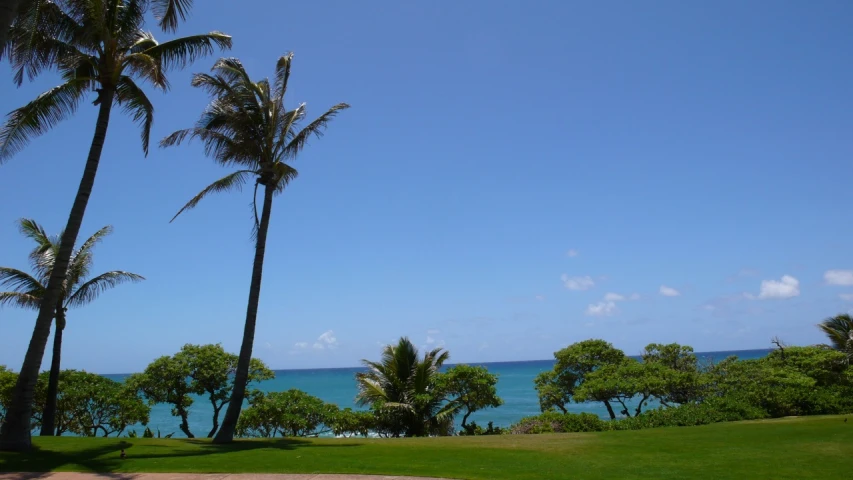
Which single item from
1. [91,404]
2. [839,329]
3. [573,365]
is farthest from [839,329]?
[91,404]

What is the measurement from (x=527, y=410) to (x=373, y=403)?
40.1m

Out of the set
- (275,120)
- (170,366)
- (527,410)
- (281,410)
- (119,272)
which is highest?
(275,120)

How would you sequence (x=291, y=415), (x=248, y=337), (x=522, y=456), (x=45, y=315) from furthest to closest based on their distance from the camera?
(x=291, y=415) → (x=248, y=337) → (x=45, y=315) → (x=522, y=456)

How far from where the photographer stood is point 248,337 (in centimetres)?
1506

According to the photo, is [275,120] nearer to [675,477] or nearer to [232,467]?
[232,467]

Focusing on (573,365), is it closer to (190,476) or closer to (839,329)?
(839,329)

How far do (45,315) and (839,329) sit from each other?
36.5 metres

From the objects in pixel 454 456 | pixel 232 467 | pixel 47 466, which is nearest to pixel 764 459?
pixel 454 456

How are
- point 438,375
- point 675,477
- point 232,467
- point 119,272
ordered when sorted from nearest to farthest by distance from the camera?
point 675,477 → point 232,467 → point 119,272 → point 438,375

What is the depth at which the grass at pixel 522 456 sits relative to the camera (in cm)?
881

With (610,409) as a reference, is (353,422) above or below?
above

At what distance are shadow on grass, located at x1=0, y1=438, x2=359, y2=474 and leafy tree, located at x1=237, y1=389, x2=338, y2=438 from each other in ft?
26.0

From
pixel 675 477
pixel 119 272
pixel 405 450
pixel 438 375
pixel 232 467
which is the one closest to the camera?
pixel 675 477

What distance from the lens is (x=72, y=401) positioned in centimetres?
2248
